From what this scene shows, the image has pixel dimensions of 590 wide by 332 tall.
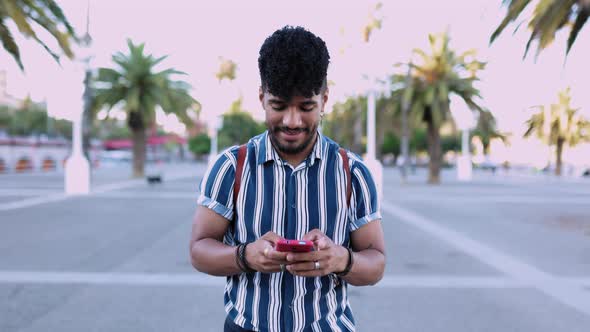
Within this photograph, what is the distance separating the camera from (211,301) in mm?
4840

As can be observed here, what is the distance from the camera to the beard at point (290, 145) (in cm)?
145

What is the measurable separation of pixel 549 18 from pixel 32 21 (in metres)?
10.8

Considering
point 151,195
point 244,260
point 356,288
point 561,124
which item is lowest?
point 356,288

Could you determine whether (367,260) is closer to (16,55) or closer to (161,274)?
(161,274)

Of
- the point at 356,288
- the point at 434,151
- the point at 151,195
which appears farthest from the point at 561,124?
the point at 356,288

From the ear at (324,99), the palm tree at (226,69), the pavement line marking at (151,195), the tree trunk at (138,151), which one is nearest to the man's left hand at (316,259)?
the ear at (324,99)

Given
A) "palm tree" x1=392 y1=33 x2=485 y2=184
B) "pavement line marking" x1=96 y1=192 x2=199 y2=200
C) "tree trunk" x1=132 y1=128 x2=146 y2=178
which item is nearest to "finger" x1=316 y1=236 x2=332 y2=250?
"pavement line marking" x1=96 y1=192 x2=199 y2=200

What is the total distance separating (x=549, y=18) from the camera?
9367mm

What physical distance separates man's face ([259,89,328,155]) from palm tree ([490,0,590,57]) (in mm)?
9171

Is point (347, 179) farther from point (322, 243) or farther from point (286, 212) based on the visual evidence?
point (322, 243)

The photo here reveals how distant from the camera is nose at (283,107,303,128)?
4.63 feet

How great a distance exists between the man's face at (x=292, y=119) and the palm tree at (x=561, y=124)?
127 feet

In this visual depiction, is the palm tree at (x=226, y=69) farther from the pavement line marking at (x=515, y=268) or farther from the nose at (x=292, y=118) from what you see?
the nose at (x=292, y=118)

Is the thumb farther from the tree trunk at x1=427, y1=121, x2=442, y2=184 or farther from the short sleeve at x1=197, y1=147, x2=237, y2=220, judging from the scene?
the tree trunk at x1=427, y1=121, x2=442, y2=184
